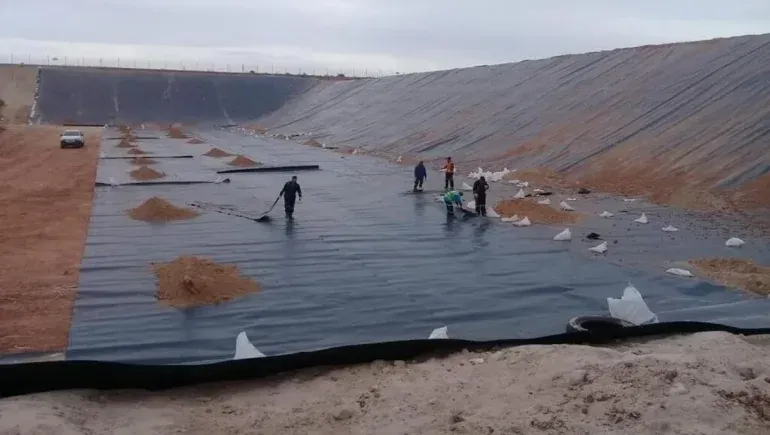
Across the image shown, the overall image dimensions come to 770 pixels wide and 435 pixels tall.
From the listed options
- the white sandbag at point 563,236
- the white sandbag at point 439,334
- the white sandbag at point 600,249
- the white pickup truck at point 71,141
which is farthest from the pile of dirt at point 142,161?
the white sandbag at point 439,334

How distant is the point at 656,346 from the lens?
691 centimetres

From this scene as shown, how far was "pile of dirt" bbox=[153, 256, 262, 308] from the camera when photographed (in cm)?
822

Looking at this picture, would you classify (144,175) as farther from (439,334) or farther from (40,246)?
(439,334)

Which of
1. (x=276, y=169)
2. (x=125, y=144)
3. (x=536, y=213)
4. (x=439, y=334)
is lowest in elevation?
(x=439, y=334)

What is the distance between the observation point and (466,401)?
552cm

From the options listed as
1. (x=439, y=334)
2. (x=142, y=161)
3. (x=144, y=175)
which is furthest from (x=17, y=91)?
(x=439, y=334)

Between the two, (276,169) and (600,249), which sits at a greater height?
(276,169)

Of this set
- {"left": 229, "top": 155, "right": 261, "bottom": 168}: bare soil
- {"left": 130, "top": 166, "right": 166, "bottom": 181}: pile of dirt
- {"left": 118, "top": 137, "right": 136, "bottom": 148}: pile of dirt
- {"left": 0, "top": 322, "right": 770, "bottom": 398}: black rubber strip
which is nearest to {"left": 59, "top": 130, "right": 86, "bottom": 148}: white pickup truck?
{"left": 118, "top": 137, "right": 136, "bottom": 148}: pile of dirt

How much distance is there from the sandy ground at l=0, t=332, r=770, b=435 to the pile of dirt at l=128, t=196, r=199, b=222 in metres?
8.22

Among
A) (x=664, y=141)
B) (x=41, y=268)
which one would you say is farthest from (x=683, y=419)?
(x=664, y=141)

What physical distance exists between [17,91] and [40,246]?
179 feet

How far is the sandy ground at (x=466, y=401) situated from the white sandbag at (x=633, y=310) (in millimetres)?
1208

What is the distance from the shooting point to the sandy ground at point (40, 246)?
24.2 feet

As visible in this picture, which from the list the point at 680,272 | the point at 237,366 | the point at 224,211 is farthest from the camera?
the point at 224,211
